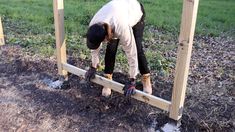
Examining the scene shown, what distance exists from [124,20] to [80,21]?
369 cm

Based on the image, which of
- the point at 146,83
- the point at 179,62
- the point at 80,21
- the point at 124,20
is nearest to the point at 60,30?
the point at 124,20

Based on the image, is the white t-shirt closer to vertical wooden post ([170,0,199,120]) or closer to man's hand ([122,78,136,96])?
man's hand ([122,78,136,96])

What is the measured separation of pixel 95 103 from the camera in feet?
11.5

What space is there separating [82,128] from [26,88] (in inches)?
43.9

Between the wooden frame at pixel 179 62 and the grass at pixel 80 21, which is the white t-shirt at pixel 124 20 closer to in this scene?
the wooden frame at pixel 179 62

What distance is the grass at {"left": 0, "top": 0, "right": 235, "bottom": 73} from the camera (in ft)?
16.5

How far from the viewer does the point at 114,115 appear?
131 inches

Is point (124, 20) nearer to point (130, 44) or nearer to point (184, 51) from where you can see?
point (130, 44)

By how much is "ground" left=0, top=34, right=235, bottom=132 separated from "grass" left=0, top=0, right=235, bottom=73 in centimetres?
49

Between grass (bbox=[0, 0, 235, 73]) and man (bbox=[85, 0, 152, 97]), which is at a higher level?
man (bbox=[85, 0, 152, 97])

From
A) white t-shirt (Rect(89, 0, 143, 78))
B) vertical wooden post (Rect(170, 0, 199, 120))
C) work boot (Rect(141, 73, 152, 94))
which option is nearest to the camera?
vertical wooden post (Rect(170, 0, 199, 120))

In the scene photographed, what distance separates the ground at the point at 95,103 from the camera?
10.5 ft

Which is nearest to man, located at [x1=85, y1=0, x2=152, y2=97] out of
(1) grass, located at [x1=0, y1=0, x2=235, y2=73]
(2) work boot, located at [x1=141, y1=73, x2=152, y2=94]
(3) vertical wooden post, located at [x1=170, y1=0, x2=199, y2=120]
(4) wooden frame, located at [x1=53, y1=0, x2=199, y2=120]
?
(2) work boot, located at [x1=141, y1=73, x2=152, y2=94]

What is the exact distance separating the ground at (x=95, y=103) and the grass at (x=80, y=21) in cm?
49
